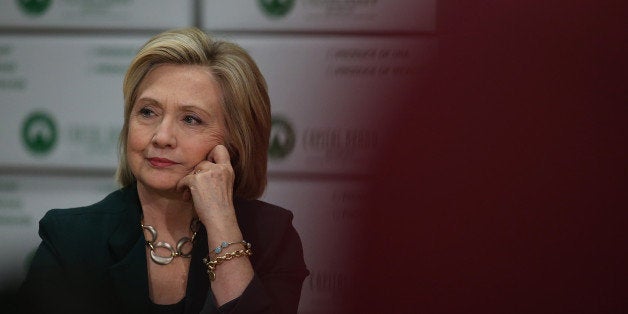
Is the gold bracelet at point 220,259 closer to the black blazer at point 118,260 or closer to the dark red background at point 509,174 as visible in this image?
the black blazer at point 118,260

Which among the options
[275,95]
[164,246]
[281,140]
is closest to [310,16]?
[275,95]

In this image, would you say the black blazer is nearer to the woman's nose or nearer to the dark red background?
the woman's nose

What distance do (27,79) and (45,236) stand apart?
0.68 metres

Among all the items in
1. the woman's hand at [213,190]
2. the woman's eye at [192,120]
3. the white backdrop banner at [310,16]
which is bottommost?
the woman's hand at [213,190]

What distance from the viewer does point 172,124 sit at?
6.26 feet

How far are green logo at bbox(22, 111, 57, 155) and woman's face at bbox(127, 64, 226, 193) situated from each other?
0.57 metres

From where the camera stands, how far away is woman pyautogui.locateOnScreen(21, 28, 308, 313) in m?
1.90

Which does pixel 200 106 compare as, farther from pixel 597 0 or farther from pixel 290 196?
pixel 597 0

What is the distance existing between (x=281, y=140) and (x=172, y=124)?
0.49m

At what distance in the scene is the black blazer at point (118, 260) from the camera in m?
1.92

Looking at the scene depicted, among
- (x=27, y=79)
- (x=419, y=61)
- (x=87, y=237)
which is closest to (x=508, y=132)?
(x=419, y=61)

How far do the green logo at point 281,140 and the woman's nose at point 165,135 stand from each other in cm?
47

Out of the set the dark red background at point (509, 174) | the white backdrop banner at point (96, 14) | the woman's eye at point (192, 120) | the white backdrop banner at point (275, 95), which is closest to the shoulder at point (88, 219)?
the woman's eye at point (192, 120)

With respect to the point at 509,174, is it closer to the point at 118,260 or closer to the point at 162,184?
the point at 162,184
